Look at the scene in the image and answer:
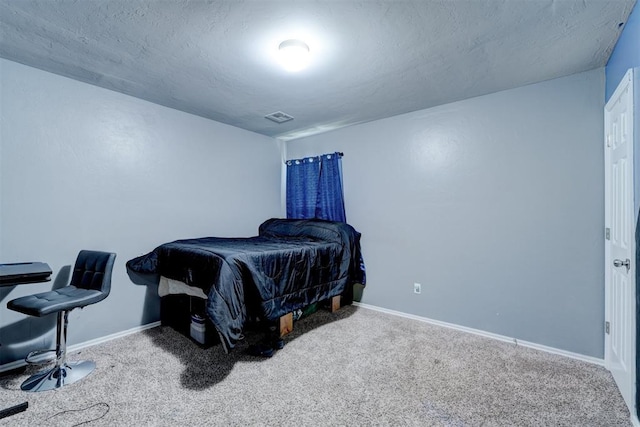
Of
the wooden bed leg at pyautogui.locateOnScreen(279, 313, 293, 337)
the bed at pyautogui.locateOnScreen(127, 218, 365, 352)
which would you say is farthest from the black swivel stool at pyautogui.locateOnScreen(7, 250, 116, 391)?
the wooden bed leg at pyautogui.locateOnScreen(279, 313, 293, 337)

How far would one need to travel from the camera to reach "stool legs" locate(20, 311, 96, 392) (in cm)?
188

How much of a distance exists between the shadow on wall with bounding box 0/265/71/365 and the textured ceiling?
70.0 inches

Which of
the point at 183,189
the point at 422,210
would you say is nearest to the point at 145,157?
the point at 183,189

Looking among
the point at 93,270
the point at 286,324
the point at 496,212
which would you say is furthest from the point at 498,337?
the point at 93,270

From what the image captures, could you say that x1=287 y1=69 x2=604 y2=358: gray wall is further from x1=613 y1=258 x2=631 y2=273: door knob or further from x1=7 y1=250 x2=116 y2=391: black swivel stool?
x1=7 y1=250 x2=116 y2=391: black swivel stool

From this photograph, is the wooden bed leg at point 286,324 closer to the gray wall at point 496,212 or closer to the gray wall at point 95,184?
the gray wall at point 496,212

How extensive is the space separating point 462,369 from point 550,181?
176cm

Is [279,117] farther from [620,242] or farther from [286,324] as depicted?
[620,242]

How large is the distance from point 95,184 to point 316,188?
2450 millimetres

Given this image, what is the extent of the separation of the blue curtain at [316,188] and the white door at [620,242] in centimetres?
248

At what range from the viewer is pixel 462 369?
2.12m

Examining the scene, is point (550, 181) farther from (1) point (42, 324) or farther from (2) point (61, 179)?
(1) point (42, 324)

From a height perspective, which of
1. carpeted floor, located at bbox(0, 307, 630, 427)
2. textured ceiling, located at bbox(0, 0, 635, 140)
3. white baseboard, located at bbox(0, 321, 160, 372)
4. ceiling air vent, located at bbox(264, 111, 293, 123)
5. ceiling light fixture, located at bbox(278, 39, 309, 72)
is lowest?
carpeted floor, located at bbox(0, 307, 630, 427)

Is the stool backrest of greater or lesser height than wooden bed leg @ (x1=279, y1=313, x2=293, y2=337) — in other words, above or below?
above
